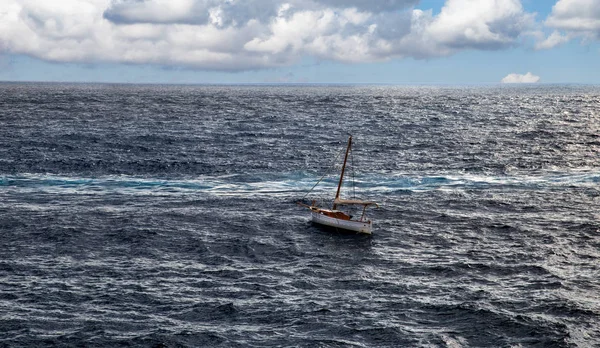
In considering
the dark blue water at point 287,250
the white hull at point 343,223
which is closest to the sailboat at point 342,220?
the white hull at point 343,223

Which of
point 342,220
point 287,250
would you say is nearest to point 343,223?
point 342,220

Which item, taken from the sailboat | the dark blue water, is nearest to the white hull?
the sailboat

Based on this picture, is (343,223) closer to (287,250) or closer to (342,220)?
(342,220)

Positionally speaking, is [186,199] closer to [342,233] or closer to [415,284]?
[342,233]

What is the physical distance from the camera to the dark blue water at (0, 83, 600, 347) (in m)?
44.2

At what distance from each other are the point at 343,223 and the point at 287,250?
10.1 metres

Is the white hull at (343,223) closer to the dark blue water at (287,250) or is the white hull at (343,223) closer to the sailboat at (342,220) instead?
the sailboat at (342,220)

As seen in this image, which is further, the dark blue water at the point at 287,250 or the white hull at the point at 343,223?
the white hull at the point at 343,223

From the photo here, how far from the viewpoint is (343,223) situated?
234 feet

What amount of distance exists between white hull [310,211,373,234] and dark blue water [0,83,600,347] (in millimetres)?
1174

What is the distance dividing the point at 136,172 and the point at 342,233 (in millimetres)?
46056

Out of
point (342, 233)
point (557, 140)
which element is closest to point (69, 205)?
point (342, 233)

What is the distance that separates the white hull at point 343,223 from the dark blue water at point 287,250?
1.17 metres

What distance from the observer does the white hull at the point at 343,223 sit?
69625 mm
